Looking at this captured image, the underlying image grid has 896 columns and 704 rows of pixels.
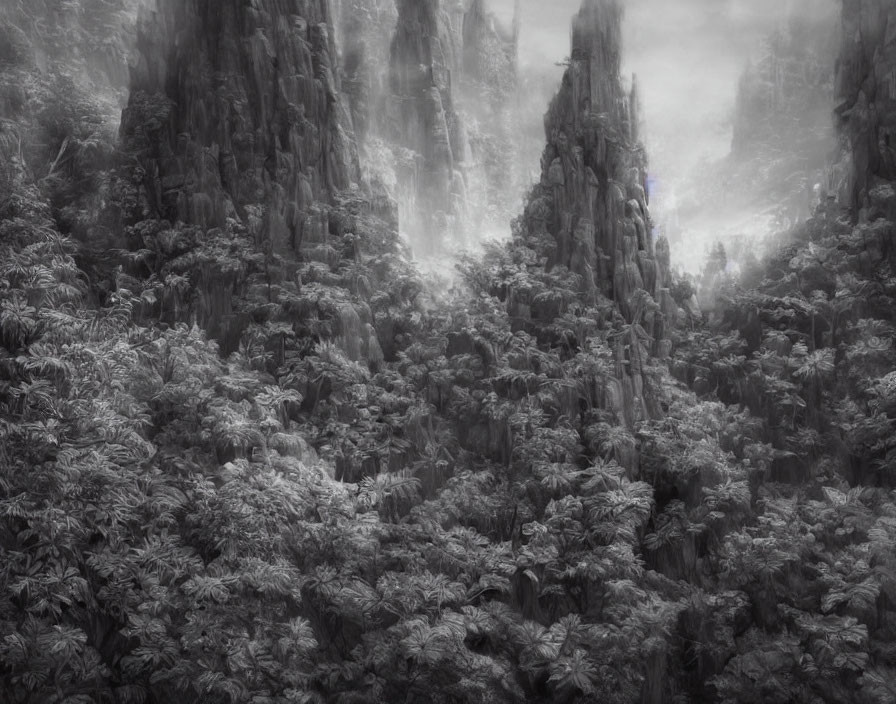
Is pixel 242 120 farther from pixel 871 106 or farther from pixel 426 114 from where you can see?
pixel 871 106

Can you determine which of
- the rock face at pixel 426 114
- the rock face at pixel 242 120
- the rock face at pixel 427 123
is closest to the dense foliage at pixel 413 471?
the rock face at pixel 242 120

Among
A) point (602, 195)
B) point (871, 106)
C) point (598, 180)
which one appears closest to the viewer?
point (871, 106)

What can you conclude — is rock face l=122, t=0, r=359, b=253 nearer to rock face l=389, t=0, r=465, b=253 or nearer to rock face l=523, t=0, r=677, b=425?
rock face l=389, t=0, r=465, b=253

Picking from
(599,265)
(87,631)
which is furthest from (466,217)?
(87,631)

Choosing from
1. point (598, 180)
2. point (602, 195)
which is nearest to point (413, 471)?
point (602, 195)

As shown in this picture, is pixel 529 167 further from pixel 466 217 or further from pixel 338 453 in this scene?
pixel 338 453

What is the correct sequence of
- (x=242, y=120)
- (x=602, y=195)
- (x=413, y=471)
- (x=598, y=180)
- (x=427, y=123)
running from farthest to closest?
(x=427, y=123) < (x=598, y=180) < (x=602, y=195) < (x=242, y=120) < (x=413, y=471)

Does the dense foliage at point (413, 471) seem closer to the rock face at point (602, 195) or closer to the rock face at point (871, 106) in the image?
the rock face at point (602, 195)
